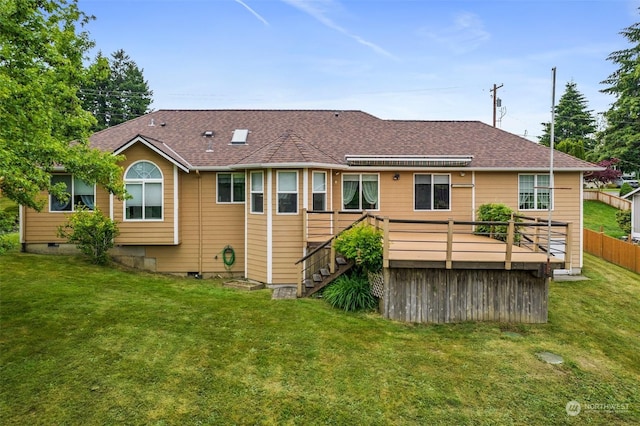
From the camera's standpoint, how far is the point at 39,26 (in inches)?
287

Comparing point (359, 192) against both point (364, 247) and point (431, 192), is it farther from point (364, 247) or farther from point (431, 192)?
point (364, 247)

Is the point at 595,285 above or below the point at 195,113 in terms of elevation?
below

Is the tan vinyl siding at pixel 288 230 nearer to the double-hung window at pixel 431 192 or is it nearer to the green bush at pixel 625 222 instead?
the double-hung window at pixel 431 192

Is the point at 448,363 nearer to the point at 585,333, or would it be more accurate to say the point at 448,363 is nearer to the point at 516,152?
the point at 585,333

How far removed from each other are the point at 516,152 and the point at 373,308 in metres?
8.63

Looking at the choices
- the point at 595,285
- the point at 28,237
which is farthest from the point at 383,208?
the point at 28,237

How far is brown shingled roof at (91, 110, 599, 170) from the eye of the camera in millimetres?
11742

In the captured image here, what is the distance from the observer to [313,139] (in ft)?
45.4

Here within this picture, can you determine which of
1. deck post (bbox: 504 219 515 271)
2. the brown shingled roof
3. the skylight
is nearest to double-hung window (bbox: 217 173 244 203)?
the brown shingled roof

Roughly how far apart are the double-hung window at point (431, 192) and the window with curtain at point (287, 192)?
14.4 feet

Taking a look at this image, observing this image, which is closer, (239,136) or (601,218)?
(239,136)

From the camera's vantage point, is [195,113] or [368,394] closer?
[368,394]

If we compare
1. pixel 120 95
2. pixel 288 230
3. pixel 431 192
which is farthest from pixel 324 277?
pixel 120 95

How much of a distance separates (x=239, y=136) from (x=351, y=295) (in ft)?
25.9
